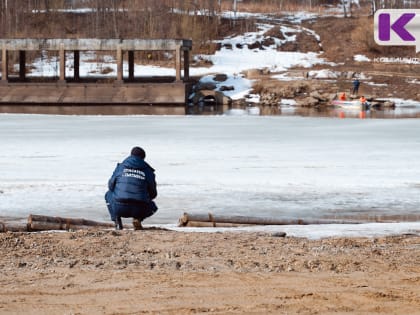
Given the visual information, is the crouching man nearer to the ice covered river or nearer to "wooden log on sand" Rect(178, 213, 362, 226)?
"wooden log on sand" Rect(178, 213, 362, 226)

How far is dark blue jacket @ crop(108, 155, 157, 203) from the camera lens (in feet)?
41.3

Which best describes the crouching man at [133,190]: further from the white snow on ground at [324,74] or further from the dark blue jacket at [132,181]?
the white snow on ground at [324,74]

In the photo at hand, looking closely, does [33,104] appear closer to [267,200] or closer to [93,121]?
[93,121]

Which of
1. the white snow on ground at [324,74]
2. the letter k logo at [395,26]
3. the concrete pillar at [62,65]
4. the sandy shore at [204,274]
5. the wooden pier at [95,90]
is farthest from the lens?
the white snow on ground at [324,74]

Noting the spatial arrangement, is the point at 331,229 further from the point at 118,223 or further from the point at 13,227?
the point at 13,227

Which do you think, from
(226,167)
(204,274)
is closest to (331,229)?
(204,274)

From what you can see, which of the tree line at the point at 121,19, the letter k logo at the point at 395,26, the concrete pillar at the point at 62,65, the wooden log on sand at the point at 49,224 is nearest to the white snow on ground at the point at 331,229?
the wooden log on sand at the point at 49,224

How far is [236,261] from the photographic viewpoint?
977 cm

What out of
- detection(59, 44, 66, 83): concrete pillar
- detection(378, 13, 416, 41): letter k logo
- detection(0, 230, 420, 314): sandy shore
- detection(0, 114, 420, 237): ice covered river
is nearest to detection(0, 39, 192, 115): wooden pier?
detection(59, 44, 66, 83): concrete pillar

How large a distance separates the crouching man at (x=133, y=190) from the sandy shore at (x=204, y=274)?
104cm

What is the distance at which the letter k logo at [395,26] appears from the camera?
7340 millimetres

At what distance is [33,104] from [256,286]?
5113 cm

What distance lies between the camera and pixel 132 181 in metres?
12.6

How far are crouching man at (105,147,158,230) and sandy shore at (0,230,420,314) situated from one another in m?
1.04
